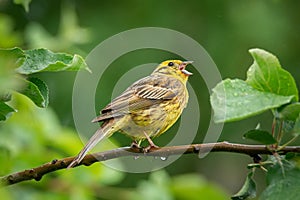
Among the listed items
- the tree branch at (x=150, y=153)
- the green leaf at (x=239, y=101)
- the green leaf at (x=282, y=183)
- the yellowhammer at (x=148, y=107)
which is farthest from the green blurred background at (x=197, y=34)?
the green leaf at (x=239, y=101)

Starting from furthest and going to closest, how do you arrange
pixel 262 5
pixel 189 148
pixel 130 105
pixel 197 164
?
pixel 197 164, pixel 262 5, pixel 130 105, pixel 189 148

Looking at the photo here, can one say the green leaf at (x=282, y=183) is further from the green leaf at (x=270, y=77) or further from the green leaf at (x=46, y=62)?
the green leaf at (x=46, y=62)

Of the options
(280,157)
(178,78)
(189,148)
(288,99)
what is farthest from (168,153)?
(178,78)

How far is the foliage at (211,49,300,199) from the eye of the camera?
1.70 m

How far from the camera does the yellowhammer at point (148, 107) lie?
280cm

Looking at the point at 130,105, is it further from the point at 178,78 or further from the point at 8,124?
the point at 8,124

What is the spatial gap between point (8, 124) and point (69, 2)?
4.25 metres

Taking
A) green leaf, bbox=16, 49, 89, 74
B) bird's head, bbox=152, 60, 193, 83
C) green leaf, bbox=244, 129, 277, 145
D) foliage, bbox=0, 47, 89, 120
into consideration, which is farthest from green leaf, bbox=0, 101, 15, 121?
bird's head, bbox=152, 60, 193, 83

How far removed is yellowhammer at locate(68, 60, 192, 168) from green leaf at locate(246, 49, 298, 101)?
746 millimetres

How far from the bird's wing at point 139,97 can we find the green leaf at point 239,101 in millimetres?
948

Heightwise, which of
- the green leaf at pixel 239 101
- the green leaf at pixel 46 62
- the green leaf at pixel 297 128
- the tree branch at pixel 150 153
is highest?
the green leaf at pixel 239 101

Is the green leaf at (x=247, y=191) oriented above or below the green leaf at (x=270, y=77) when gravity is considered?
below

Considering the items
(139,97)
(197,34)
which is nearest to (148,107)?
(139,97)

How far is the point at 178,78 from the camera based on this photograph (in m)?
3.71
